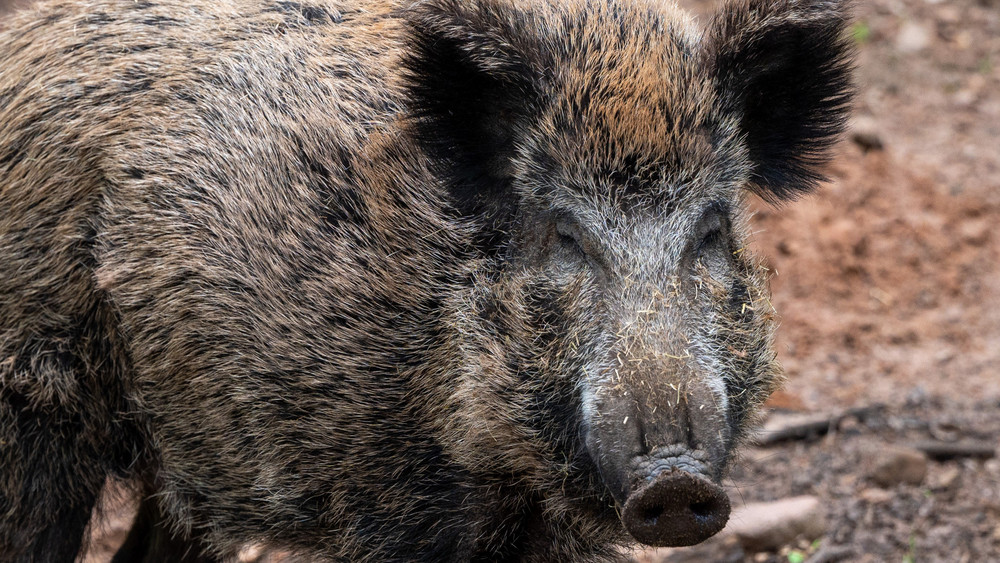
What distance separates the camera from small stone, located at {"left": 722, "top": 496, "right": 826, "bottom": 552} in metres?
5.56

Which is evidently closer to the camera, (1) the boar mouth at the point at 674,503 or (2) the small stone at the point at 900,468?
(1) the boar mouth at the point at 674,503

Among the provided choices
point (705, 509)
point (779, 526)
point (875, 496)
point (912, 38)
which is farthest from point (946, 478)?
point (912, 38)

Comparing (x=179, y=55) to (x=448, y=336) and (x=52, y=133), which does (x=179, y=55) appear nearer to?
(x=52, y=133)

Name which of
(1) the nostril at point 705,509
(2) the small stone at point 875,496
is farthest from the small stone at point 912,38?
(1) the nostril at point 705,509

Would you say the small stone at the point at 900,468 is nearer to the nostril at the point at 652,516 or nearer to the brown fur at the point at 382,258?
the brown fur at the point at 382,258

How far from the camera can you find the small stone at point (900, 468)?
588cm

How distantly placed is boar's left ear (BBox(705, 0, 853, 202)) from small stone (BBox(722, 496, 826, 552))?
2033mm

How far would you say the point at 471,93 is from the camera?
3889mm

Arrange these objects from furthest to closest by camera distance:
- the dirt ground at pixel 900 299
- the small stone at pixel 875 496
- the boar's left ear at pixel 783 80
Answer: the small stone at pixel 875 496, the dirt ground at pixel 900 299, the boar's left ear at pixel 783 80

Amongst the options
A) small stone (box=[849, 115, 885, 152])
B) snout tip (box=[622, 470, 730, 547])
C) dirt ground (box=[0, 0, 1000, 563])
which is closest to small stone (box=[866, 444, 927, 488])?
dirt ground (box=[0, 0, 1000, 563])

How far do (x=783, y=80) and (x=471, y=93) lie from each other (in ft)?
3.72

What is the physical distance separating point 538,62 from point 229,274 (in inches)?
56.3

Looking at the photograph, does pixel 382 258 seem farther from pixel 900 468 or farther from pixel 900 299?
pixel 900 299

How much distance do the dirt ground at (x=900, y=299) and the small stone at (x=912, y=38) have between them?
0.04ft
